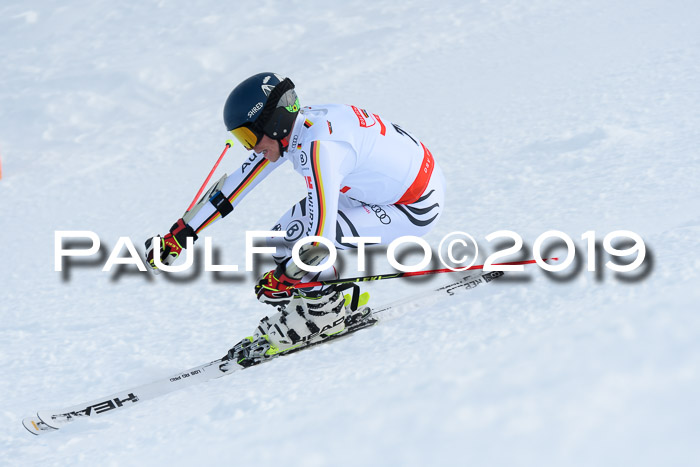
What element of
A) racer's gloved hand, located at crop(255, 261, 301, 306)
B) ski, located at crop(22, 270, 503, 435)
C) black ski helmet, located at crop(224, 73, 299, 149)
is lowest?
ski, located at crop(22, 270, 503, 435)

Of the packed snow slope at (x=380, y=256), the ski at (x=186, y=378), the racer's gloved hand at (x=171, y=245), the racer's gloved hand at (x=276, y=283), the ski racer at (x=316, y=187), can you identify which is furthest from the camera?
the racer's gloved hand at (x=171, y=245)

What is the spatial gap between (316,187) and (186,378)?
4.93 ft

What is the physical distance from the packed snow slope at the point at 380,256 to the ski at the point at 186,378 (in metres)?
0.07

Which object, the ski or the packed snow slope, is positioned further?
the ski

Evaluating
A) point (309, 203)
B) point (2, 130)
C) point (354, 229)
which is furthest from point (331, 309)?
point (2, 130)

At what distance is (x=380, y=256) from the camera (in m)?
5.59

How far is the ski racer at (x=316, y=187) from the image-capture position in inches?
148

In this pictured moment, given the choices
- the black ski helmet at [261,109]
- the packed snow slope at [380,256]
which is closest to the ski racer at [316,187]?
the black ski helmet at [261,109]

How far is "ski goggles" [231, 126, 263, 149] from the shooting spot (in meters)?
3.81

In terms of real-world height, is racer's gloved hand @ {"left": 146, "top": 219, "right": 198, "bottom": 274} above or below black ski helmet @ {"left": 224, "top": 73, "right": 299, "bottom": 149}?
below

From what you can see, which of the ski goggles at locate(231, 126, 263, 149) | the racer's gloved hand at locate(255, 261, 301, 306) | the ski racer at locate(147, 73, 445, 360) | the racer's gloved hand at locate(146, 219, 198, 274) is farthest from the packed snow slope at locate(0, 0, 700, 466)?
the ski goggles at locate(231, 126, 263, 149)

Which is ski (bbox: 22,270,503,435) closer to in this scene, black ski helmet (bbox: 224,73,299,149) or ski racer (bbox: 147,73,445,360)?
ski racer (bbox: 147,73,445,360)

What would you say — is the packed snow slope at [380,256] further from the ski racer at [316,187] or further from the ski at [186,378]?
the ski racer at [316,187]

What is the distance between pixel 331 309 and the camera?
4406 mm
